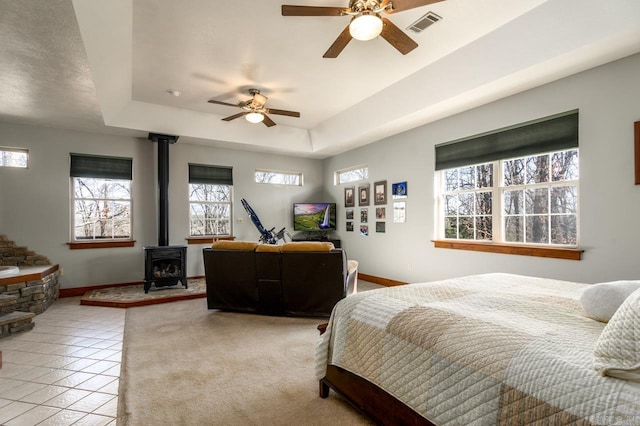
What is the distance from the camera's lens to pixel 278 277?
3812 mm

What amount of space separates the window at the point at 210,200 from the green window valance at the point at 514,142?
409 centimetres

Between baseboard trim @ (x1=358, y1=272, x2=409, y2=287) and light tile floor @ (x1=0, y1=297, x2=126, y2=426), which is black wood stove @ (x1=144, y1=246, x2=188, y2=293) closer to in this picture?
light tile floor @ (x1=0, y1=297, x2=126, y2=426)

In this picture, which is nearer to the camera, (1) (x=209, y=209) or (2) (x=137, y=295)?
(2) (x=137, y=295)

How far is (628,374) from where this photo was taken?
0.90 metres

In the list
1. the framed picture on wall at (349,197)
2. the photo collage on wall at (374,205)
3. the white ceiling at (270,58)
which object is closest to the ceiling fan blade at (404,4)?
the white ceiling at (270,58)

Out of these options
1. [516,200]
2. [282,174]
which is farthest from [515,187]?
[282,174]

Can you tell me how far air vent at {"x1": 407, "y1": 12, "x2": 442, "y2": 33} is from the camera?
2.98 meters

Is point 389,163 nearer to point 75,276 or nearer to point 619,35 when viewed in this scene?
A: point 619,35

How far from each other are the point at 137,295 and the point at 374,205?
423 centimetres

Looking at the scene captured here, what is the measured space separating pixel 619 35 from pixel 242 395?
159 inches

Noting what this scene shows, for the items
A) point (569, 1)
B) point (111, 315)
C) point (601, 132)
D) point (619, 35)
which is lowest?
point (111, 315)

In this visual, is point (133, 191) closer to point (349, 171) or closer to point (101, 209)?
point (101, 209)

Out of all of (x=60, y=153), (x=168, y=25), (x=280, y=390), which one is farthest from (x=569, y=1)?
(x=60, y=153)

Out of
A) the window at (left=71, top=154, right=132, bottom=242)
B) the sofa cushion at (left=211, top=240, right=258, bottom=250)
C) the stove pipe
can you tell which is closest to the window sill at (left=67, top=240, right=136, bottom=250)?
the window at (left=71, top=154, right=132, bottom=242)
